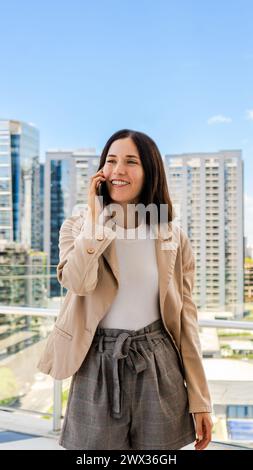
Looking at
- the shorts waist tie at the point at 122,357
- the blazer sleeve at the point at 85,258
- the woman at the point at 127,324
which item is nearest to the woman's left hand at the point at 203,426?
the woman at the point at 127,324

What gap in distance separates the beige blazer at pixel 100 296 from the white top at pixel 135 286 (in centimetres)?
2

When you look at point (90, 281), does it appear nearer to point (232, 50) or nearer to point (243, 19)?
point (243, 19)

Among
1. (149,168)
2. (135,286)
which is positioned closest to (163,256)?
(135,286)

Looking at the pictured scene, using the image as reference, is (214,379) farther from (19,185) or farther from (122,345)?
(19,185)

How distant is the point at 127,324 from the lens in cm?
93

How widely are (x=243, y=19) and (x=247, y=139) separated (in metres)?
6.38

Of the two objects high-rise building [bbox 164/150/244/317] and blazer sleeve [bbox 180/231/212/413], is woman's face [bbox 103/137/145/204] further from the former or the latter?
high-rise building [bbox 164/150/244/317]

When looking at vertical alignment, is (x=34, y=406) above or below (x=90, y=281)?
below

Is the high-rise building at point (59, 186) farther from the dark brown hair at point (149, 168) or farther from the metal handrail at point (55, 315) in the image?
the dark brown hair at point (149, 168)

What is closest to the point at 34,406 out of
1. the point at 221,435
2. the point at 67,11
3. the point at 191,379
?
the point at 221,435

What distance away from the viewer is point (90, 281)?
89 cm

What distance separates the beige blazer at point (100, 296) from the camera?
0.89m
